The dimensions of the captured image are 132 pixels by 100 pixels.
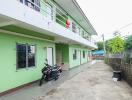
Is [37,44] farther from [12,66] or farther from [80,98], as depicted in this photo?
[80,98]

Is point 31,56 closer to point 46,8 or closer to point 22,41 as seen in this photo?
point 22,41

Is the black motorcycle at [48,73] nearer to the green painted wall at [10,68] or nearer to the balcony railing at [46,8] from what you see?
the green painted wall at [10,68]

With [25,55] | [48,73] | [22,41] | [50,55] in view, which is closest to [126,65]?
[48,73]

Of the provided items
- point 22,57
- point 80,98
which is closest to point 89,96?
point 80,98

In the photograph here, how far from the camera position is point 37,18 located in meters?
7.86

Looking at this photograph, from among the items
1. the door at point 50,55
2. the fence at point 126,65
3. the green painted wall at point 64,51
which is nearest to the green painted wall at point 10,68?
the door at point 50,55

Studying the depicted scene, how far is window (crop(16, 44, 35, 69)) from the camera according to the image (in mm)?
9065

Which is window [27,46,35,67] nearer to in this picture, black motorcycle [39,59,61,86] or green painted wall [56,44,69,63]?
black motorcycle [39,59,61,86]

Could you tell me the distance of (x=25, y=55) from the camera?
9.67m

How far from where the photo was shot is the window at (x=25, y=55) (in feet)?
29.7

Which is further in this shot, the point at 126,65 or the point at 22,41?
the point at 126,65

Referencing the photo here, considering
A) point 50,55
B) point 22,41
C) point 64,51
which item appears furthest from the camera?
point 64,51

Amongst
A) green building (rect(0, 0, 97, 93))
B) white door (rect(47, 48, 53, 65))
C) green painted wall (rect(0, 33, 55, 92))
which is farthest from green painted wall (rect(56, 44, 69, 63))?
green painted wall (rect(0, 33, 55, 92))

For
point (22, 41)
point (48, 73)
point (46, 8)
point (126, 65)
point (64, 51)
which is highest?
point (46, 8)
